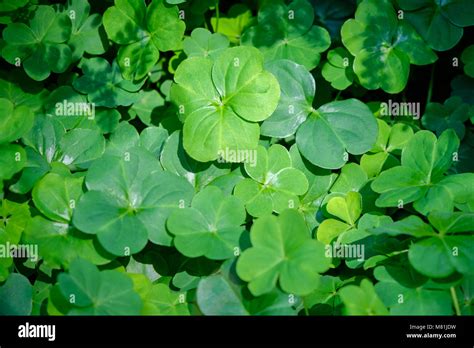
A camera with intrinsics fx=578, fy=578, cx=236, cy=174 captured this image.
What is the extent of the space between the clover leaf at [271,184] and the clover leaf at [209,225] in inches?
4.3

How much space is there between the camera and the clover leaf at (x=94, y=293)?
87.6 inches

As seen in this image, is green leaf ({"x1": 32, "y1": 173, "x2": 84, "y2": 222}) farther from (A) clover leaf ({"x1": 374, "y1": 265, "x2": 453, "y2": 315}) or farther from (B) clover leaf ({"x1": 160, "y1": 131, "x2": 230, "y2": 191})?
(A) clover leaf ({"x1": 374, "y1": 265, "x2": 453, "y2": 315})

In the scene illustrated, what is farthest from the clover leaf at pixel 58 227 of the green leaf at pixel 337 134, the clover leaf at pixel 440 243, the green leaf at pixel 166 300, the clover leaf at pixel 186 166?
the clover leaf at pixel 440 243

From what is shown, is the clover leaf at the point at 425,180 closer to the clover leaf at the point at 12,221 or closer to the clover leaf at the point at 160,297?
the clover leaf at the point at 160,297

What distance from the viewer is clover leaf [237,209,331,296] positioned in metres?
2.19

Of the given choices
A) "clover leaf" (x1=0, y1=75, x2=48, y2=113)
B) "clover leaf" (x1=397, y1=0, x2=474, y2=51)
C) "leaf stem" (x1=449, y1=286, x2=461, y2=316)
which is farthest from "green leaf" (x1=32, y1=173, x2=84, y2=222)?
"clover leaf" (x1=397, y1=0, x2=474, y2=51)

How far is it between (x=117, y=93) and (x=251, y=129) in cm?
82

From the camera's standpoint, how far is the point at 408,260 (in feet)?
7.88

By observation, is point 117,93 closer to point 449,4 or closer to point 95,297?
point 95,297

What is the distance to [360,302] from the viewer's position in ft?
7.16

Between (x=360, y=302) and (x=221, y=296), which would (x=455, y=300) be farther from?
(x=221, y=296)

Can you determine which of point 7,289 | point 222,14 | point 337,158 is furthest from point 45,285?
point 222,14

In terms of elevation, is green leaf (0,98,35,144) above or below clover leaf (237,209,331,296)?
above

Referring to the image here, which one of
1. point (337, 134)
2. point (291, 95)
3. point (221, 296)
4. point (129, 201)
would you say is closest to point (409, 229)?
point (337, 134)
